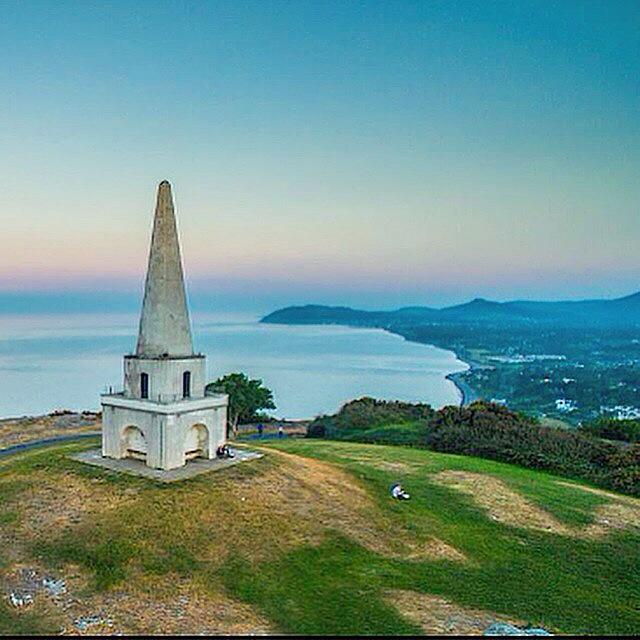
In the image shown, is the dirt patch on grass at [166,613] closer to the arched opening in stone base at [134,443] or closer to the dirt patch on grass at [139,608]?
the dirt patch on grass at [139,608]

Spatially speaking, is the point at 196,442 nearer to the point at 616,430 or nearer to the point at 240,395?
the point at 240,395

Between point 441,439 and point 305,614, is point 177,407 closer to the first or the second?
point 305,614

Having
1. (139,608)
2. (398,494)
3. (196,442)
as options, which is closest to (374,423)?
(398,494)

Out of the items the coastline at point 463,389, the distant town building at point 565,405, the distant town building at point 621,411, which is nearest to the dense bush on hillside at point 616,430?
the distant town building at point 621,411

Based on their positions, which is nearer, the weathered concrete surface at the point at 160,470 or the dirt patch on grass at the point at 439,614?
the dirt patch on grass at the point at 439,614

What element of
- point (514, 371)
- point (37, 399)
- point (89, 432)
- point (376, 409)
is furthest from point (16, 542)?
point (514, 371)
